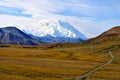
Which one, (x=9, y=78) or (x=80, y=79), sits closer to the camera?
(x=9, y=78)

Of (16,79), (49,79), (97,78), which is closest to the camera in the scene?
(16,79)

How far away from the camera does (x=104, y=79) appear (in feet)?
292

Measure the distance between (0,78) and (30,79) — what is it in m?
7.38

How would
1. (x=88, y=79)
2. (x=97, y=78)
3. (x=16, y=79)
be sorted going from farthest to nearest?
(x=97, y=78) → (x=88, y=79) → (x=16, y=79)

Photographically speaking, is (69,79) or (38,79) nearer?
(38,79)

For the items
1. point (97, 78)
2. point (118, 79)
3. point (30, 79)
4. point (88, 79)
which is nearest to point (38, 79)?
point (30, 79)

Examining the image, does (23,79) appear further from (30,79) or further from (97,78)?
(97,78)

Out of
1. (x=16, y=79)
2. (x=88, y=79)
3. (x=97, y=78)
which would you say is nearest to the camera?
(x=16, y=79)

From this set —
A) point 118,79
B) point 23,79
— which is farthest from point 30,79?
point 118,79

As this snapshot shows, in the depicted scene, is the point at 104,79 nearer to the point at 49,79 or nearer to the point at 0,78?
the point at 49,79

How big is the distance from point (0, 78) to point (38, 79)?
376 inches

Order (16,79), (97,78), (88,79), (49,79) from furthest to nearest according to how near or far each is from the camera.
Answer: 1. (97,78)
2. (88,79)
3. (49,79)
4. (16,79)

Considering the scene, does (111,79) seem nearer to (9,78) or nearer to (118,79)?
(118,79)

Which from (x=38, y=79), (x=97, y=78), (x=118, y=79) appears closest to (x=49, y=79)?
(x=38, y=79)
